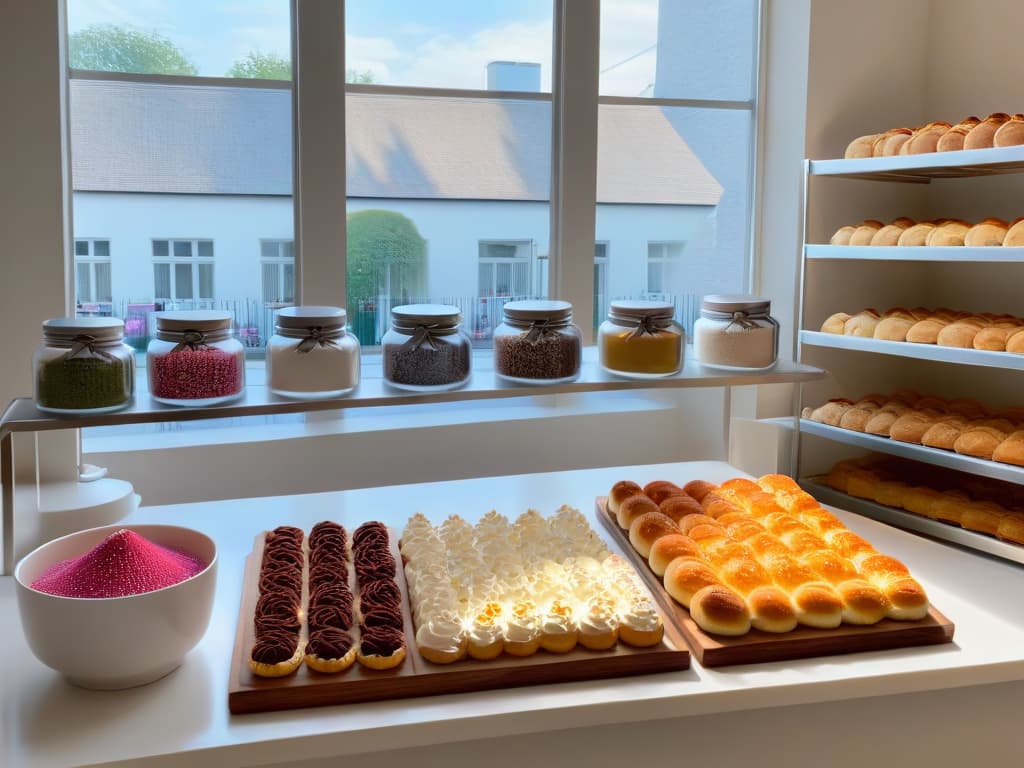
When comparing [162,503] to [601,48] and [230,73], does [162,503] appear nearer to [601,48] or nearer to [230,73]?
[230,73]

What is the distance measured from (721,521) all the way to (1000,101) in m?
1.56

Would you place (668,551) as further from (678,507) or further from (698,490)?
(698,490)

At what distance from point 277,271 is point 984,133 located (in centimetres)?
189

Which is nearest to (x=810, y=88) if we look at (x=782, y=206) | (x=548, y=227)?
(x=782, y=206)

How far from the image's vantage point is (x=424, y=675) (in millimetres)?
1246

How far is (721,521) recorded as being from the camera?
171cm

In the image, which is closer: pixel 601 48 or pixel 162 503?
pixel 162 503

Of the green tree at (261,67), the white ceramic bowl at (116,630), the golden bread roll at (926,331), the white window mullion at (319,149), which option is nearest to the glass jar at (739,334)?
the golden bread roll at (926,331)

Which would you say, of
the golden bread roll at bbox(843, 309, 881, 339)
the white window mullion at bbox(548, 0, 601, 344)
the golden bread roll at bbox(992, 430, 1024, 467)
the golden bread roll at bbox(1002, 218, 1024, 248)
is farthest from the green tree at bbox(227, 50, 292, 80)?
the golden bread roll at bbox(992, 430, 1024, 467)

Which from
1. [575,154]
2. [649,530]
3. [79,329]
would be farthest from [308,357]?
[575,154]

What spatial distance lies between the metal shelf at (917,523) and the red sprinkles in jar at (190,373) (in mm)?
1505

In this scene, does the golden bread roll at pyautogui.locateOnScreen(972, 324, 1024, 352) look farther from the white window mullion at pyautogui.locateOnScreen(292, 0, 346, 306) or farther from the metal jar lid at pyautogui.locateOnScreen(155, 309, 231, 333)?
the white window mullion at pyautogui.locateOnScreen(292, 0, 346, 306)

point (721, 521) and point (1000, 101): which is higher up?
point (1000, 101)

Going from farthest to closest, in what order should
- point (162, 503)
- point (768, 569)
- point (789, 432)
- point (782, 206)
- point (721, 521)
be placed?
point (782, 206)
point (162, 503)
point (789, 432)
point (721, 521)
point (768, 569)
